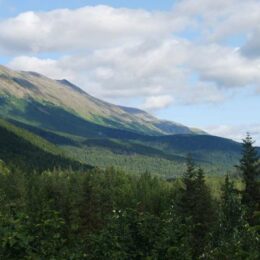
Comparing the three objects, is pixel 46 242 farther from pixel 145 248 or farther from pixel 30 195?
pixel 30 195

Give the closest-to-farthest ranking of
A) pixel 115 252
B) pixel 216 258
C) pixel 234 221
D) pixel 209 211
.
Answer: pixel 115 252 → pixel 216 258 → pixel 234 221 → pixel 209 211

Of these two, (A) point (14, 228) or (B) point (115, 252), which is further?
(B) point (115, 252)

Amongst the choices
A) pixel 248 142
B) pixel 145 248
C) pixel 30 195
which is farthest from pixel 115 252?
pixel 30 195

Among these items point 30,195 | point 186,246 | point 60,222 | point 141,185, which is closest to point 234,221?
point 186,246

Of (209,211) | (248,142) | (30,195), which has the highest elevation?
(248,142)

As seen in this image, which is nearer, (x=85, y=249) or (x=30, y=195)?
(x=85, y=249)

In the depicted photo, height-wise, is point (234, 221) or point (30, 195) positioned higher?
point (234, 221)

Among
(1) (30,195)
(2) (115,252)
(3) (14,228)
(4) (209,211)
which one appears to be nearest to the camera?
(3) (14,228)

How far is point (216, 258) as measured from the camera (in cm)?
1936

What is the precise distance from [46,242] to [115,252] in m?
2.84

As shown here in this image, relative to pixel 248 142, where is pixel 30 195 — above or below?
below

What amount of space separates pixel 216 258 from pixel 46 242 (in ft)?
26.5

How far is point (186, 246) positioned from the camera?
16922 mm

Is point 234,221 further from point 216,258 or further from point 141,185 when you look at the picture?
point 141,185
